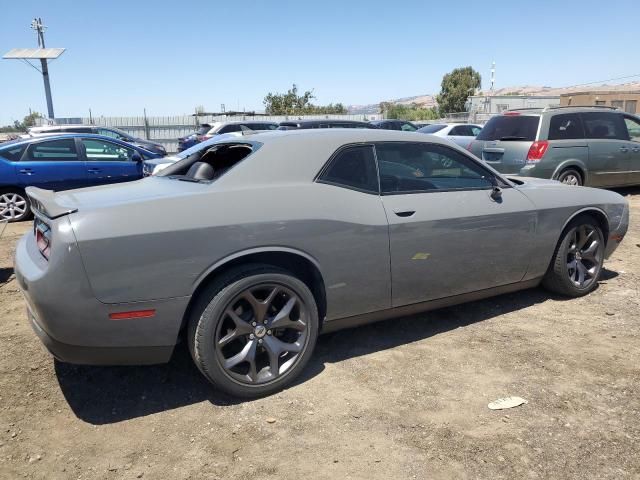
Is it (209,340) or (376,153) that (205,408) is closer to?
(209,340)

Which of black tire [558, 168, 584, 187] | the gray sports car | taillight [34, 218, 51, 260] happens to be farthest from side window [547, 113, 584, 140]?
taillight [34, 218, 51, 260]

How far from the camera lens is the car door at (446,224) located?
11.3 feet

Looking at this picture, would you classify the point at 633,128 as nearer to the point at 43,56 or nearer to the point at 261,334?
the point at 261,334

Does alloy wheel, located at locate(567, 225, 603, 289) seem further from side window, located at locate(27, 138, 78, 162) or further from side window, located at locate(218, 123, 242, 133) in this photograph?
side window, located at locate(218, 123, 242, 133)

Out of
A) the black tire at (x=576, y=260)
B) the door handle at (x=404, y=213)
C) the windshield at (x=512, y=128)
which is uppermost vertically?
the windshield at (x=512, y=128)

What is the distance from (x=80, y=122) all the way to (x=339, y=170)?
2643cm

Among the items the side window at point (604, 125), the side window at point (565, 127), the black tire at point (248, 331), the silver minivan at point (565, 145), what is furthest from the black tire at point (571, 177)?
the black tire at point (248, 331)

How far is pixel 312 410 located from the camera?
294 cm

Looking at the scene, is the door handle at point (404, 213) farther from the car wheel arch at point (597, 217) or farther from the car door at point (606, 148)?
the car door at point (606, 148)

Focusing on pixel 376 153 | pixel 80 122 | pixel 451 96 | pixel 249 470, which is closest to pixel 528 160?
pixel 376 153

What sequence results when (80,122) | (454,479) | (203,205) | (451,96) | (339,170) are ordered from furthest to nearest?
(451,96)
(80,122)
(339,170)
(203,205)
(454,479)

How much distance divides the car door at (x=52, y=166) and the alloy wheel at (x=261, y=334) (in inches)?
272

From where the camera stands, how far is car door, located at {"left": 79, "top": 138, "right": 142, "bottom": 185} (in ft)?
29.3

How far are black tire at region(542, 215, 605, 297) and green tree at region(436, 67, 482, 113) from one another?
6056cm
